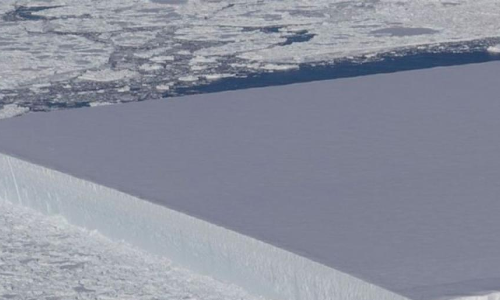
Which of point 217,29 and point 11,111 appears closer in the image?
point 11,111

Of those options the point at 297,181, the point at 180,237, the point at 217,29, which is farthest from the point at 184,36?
the point at 180,237

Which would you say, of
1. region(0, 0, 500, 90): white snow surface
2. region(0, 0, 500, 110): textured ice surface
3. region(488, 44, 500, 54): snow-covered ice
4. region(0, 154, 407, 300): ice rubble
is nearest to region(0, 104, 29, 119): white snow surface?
region(0, 0, 500, 110): textured ice surface

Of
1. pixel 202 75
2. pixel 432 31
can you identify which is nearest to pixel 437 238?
pixel 202 75

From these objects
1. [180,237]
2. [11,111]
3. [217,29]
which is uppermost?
[180,237]

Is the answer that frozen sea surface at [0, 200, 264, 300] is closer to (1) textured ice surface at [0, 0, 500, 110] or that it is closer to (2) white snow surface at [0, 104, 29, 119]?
(2) white snow surface at [0, 104, 29, 119]

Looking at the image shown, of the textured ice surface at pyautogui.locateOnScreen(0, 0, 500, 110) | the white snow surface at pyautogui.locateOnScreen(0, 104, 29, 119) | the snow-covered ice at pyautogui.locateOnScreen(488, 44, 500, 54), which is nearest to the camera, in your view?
the white snow surface at pyautogui.locateOnScreen(0, 104, 29, 119)

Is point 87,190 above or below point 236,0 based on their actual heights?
above

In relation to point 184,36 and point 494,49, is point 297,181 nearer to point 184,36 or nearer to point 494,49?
point 494,49

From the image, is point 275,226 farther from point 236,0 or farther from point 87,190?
point 236,0
